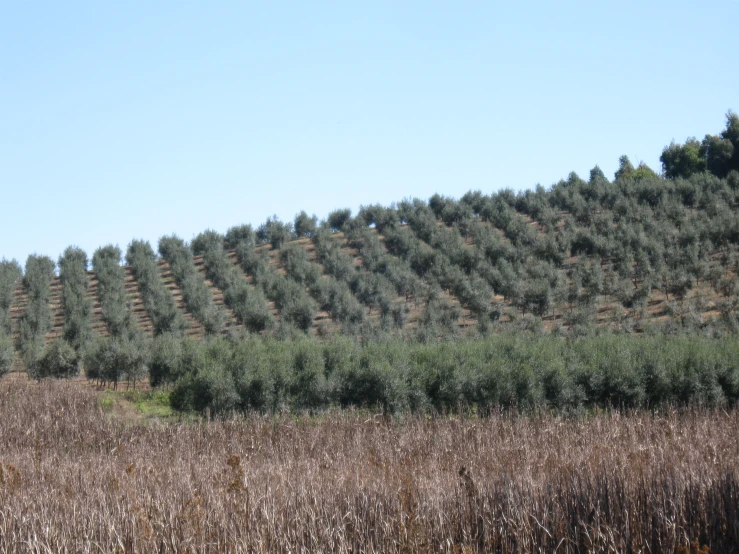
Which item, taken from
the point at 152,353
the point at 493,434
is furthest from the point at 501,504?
the point at 152,353

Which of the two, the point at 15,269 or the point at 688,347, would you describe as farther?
the point at 15,269

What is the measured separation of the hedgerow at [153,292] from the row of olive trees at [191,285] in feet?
3.20

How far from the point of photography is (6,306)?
4266 cm

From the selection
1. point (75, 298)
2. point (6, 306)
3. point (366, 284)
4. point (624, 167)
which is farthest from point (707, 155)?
point (6, 306)

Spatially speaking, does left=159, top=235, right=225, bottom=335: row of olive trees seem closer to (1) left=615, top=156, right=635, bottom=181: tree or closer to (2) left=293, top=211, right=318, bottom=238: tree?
(2) left=293, top=211, right=318, bottom=238: tree

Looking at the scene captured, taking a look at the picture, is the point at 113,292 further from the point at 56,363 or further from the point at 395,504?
the point at 395,504

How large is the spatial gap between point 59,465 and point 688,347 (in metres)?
18.9

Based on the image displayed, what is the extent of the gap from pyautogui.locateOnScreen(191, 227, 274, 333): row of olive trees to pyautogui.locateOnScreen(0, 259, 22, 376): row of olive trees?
10777mm

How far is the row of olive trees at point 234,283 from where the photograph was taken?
36.5 metres

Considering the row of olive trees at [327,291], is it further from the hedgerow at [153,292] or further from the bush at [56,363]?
the bush at [56,363]

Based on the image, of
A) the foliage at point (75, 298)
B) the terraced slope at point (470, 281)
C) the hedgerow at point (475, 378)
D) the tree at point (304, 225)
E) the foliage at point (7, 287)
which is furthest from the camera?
the tree at point (304, 225)

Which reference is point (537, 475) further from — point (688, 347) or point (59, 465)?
point (688, 347)

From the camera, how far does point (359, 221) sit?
5025 centimetres

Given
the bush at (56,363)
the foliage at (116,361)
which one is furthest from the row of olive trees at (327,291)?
the bush at (56,363)
